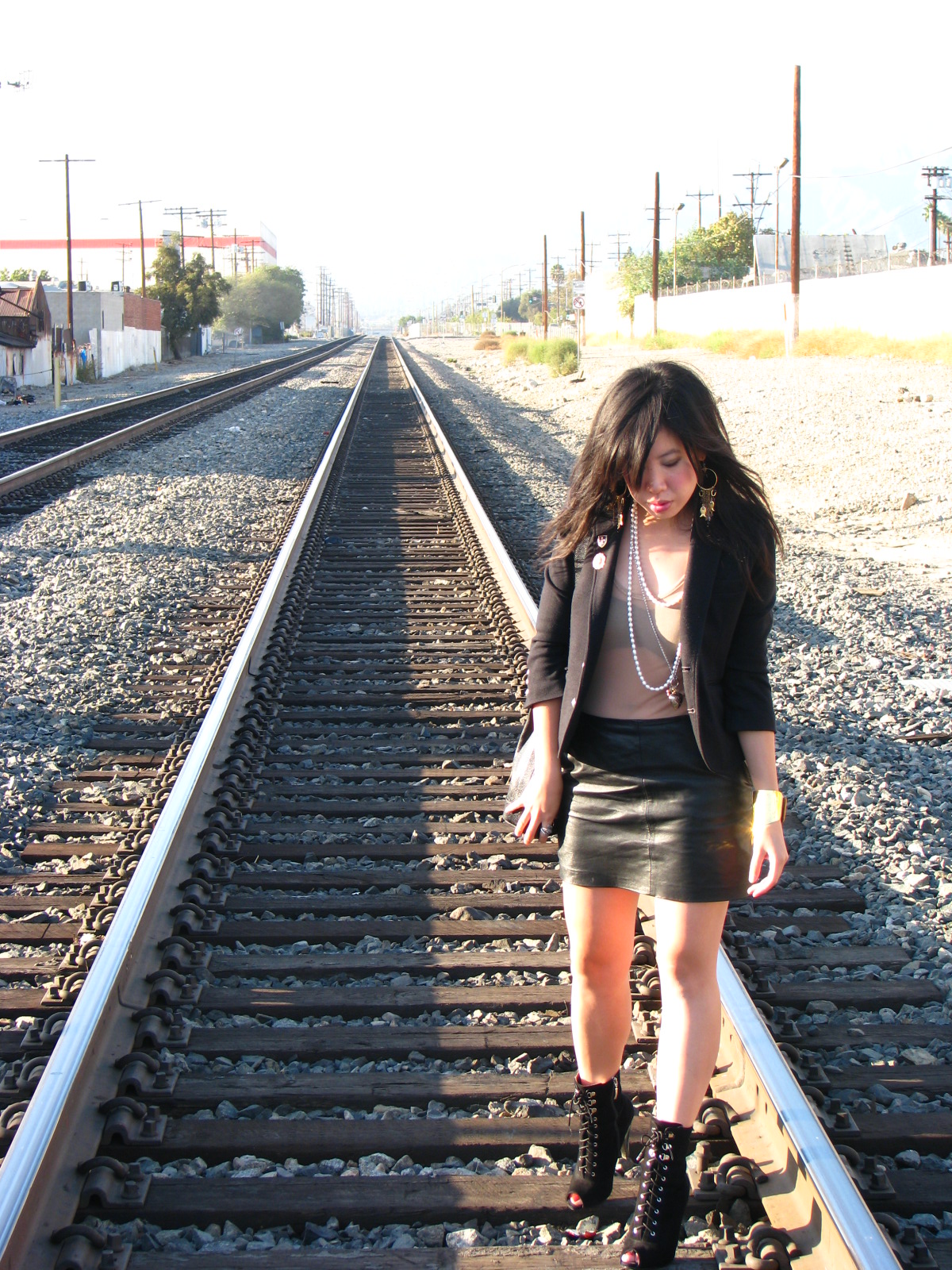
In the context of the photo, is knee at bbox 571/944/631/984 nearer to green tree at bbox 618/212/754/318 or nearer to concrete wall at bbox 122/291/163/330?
concrete wall at bbox 122/291/163/330

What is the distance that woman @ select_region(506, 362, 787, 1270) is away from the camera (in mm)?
2469

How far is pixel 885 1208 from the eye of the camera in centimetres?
261

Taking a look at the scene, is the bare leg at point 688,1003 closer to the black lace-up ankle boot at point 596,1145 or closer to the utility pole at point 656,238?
the black lace-up ankle boot at point 596,1145

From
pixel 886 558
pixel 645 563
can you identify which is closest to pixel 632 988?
pixel 645 563

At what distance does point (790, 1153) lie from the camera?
2.56 metres

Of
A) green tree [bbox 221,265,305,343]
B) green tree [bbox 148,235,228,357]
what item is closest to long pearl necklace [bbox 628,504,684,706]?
green tree [bbox 148,235,228,357]

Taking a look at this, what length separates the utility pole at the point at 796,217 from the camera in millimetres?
33000

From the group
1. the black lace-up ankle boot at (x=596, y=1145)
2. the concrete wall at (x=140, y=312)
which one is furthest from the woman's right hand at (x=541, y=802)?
the concrete wall at (x=140, y=312)

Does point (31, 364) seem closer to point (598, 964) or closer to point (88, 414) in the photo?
point (88, 414)

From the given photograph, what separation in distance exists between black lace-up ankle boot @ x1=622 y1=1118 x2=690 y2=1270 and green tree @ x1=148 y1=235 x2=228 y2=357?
60134 millimetres

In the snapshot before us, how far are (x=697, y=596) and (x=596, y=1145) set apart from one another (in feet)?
3.89

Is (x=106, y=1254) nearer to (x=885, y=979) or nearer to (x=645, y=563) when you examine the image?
(x=645, y=563)

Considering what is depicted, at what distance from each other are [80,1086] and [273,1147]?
464mm

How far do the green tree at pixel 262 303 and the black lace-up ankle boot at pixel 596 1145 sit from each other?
102 metres
